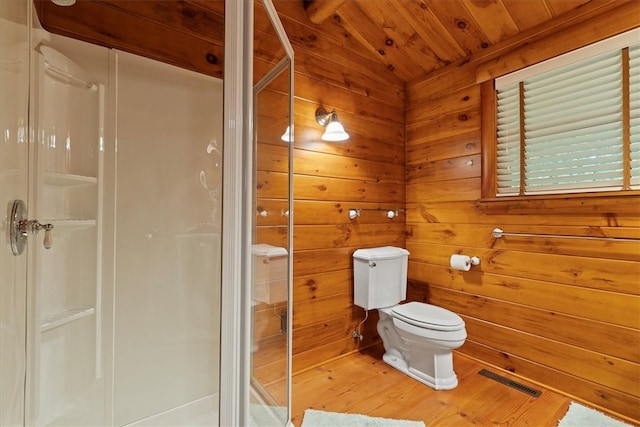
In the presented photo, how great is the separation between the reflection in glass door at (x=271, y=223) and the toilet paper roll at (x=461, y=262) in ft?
4.24

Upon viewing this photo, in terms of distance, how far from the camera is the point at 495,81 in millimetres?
2066

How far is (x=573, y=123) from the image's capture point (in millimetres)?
1764

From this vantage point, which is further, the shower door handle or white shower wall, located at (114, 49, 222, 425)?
white shower wall, located at (114, 49, 222, 425)

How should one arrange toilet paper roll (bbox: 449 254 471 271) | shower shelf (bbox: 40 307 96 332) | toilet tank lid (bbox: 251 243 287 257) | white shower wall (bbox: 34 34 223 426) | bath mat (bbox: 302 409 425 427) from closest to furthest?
toilet tank lid (bbox: 251 243 287 257), shower shelf (bbox: 40 307 96 332), white shower wall (bbox: 34 34 223 426), bath mat (bbox: 302 409 425 427), toilet paper roll (bbox: 449 254 471 271)

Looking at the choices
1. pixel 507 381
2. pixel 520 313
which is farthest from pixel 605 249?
pixel 507 381

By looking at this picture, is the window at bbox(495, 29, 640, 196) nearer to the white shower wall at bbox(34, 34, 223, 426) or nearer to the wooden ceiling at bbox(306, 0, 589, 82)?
the wooden ceiling at bbox(306, 0, 589, 82)

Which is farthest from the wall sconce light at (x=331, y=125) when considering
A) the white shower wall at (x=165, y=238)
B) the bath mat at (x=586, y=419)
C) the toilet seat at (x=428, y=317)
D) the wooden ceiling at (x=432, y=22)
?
the bath mat at (x=586, y=419)

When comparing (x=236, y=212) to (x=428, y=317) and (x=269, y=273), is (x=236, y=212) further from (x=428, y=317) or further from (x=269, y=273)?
(x=428, y=317)

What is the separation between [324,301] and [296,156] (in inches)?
40.4

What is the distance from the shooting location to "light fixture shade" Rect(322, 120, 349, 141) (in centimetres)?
201

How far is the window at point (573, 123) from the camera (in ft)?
5.23

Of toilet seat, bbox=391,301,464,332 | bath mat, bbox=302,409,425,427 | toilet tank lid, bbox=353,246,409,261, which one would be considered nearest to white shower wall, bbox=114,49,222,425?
bath mat, bbox=302,409,425,427

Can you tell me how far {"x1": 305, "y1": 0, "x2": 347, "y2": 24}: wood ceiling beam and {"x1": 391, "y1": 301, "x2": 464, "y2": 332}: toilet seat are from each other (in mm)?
1977

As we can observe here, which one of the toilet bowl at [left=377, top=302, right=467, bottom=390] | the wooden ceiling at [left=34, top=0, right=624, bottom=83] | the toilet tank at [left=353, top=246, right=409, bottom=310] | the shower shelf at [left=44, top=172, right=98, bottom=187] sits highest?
the wooden ceiling at [left=34, top=0, right=624, bottom=83]
